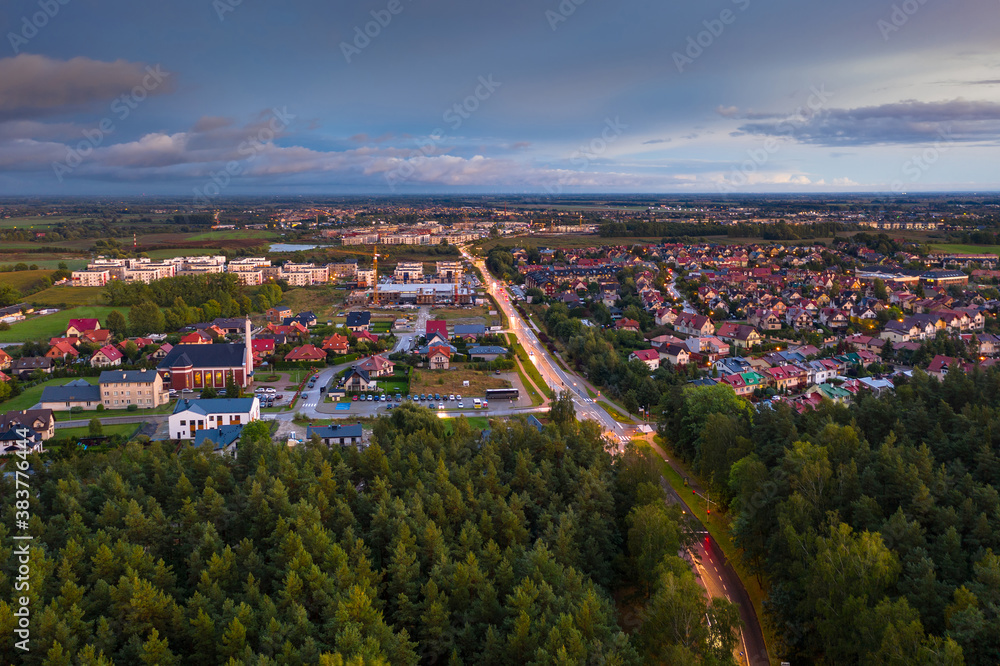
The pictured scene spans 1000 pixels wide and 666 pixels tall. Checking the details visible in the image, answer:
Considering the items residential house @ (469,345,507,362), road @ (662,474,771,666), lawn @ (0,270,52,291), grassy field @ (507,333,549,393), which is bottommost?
road @ (662,474,771,666)

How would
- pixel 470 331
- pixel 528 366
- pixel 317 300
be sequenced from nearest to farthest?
pixel 528 366
pixel 470 331
pixel 317 300

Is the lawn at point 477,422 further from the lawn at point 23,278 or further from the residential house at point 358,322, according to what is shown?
the lawn at point 23,278

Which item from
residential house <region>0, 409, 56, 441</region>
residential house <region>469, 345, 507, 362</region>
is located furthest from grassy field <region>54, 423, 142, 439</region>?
residential house <region>469, 345, 507, 362</region>

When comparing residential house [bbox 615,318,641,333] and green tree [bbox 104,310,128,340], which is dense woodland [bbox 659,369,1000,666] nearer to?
residential house [bbox 615,318,641,333]

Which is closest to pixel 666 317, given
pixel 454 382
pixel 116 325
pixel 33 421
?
pixel 454 382

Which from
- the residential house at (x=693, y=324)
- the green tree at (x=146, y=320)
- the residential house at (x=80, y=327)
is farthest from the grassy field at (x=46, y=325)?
the residential house at (x=693, y=324)

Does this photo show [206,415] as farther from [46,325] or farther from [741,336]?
[741,336]

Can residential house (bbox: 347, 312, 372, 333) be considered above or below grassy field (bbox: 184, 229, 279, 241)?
below
